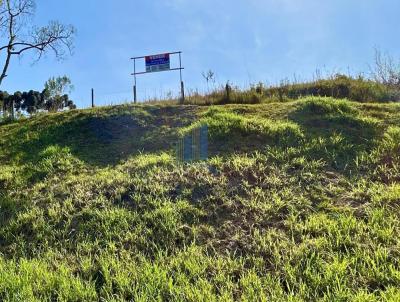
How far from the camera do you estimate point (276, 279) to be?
3242 millimetres

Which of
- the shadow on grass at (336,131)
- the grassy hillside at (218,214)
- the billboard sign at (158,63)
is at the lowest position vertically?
the grassy hillside at (218,214)

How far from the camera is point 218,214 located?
442 cm

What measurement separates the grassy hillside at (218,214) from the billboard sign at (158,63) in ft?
23.1

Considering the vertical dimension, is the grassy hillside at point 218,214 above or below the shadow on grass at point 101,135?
below

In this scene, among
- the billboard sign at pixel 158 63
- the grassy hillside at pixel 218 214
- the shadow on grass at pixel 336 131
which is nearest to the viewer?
the grassy hillside at pixel 218 214

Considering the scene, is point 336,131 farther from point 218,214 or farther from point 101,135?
point 101,135

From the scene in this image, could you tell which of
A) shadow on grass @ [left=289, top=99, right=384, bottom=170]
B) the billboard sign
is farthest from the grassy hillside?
the billboard sign

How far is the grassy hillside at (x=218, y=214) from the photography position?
3250mm

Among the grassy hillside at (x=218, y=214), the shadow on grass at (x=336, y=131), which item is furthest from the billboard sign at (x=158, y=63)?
the shadow on grass at (x=336, y=131)

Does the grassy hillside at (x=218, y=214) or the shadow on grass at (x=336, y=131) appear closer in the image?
the grassy hillside at (x=218, y=214)

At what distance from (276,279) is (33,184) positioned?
412cm

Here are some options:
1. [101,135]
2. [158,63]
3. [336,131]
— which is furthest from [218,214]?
[158,63]

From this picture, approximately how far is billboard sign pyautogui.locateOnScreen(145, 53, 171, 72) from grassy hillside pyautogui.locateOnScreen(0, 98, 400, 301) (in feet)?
23.1

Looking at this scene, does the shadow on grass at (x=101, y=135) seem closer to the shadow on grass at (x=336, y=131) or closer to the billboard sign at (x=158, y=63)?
the shadow on grass at (x=336, y=131)
